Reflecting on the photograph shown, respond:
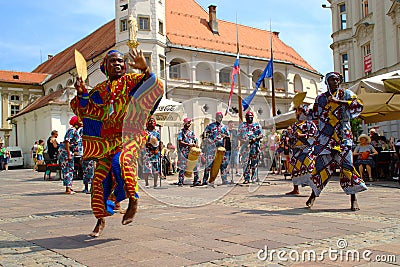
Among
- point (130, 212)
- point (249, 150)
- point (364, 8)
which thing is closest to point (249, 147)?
point (249, 150)

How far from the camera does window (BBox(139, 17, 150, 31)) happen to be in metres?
34.8

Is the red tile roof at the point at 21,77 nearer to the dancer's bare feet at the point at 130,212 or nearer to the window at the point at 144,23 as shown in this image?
the window at the point at 144,23

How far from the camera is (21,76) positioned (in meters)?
55.7

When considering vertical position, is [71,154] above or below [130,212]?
above

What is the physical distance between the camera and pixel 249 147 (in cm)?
1043

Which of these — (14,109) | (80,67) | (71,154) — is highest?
(14,109)

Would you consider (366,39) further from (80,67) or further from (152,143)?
(80,67)

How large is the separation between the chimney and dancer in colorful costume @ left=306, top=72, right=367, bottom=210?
3717cm

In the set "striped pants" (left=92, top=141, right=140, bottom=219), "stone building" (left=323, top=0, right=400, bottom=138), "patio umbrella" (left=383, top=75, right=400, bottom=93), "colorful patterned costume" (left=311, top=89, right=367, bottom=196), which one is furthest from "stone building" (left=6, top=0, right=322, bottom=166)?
"stone building" (left=323, top=0, right=400, bottom=138)

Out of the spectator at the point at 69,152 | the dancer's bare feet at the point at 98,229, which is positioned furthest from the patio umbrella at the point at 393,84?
the dancer's bare feet at the point at 98,229

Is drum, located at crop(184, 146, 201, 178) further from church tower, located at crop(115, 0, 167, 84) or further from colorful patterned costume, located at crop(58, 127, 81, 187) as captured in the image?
church tower, located at crop(115, 0, 167, 84)

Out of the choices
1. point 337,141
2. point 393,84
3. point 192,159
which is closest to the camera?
point 337,141

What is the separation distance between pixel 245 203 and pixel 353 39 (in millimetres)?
27554

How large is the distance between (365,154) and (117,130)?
31.1 ft
